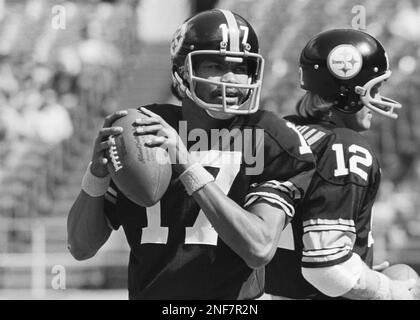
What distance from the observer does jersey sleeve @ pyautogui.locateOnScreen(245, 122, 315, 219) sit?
139 inches

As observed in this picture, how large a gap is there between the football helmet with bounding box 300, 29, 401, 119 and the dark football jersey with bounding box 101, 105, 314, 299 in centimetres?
65

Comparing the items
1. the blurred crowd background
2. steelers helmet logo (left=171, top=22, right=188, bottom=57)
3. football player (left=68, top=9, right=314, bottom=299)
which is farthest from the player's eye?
the blurred crowd background

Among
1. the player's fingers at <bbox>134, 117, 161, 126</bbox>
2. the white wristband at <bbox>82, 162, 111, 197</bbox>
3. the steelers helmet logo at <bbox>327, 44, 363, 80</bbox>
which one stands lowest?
the white wristband at <bbox>82, 162, 111, 197</bbox>

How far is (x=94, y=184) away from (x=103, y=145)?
19 centimetres

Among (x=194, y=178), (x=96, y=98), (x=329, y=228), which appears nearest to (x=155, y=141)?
(x=194, y=178)

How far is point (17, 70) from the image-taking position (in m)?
13.7

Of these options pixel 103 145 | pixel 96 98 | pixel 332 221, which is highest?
pixel 103 145

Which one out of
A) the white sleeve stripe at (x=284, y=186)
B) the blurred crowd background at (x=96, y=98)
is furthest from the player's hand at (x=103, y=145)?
the blurred crowd background at (x=96, y=98)

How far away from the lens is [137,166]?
339 cm

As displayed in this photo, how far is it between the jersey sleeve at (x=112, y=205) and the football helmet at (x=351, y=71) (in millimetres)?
1065

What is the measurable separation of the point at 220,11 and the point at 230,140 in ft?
1.51

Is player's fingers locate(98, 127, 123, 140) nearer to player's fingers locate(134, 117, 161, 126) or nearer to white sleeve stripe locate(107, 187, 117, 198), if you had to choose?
player's fingers locate(134, 117, 161, 126)

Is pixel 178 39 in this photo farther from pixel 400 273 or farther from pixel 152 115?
pixel 400 273

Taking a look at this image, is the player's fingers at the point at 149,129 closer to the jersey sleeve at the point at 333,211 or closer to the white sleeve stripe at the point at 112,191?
the white sleeve stripe at the point at 112,191
